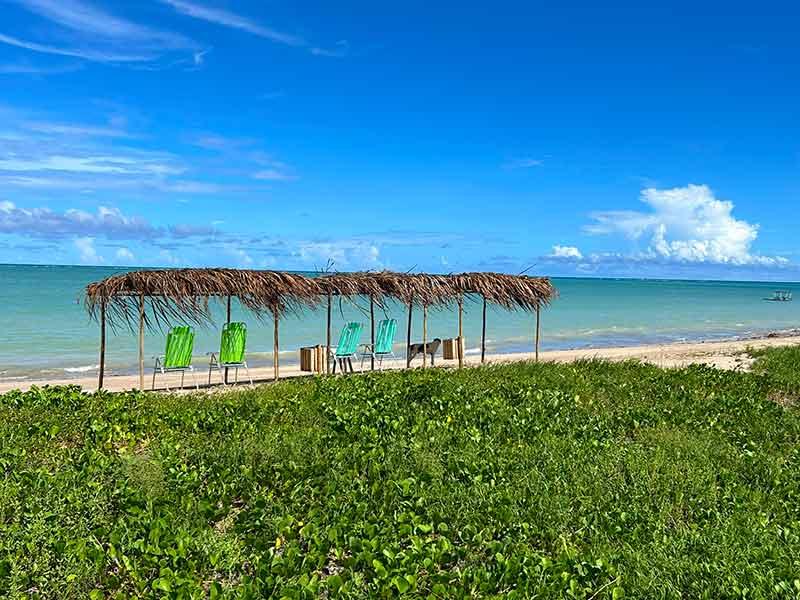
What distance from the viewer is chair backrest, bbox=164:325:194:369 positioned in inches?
382

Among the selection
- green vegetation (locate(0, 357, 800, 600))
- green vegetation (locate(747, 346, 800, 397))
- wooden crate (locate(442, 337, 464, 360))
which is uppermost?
wooden crate (locate(442, 337, 464, 360))

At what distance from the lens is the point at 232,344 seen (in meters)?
10.1

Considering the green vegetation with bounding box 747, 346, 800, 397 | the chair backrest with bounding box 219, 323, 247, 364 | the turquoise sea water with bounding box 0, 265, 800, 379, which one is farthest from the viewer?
the turquoise sea water with bounding box 0, 265, 800, 379

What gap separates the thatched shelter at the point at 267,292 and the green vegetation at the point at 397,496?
3.05 m

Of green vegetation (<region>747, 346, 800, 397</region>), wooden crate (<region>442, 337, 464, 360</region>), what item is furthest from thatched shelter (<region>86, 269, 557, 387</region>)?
green vegetation (<region>747, 346, 800, 397</region>)

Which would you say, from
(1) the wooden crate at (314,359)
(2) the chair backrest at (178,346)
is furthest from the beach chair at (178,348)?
(1) the wooden crate at (314,359)

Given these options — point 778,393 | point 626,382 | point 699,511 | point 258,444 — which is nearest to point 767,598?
point 699,511

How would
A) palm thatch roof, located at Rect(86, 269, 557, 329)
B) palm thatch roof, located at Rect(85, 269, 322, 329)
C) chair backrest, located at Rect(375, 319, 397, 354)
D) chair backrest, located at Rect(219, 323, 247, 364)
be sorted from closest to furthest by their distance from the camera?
palm thatch roof, located at Rect(85, 269, 322, 329), palm thatch roof, located at Rect(86, 269, 557, 329), chair backrest, located at Rect(219, 323, 247, 364), chair backrest, located at Rect(375, 319, 397, 354)

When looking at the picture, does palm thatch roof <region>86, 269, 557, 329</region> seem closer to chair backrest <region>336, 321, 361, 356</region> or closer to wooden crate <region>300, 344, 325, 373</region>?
chair backrest <region>336, 321, 361, 356</region>

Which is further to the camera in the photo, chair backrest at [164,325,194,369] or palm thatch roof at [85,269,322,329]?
chair backrest at [164,325,194,369]

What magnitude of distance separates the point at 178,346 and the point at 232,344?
0.75 m

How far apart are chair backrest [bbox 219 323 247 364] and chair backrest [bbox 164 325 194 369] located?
0.50m

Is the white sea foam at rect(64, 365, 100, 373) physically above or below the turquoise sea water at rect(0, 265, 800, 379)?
below

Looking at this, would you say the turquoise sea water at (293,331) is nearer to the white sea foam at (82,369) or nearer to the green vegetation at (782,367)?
the white sea foam at (82,369)
